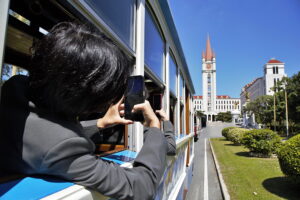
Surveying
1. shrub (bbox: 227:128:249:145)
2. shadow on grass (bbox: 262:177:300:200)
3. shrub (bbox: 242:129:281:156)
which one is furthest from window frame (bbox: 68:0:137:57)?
shrub (bbox: 227:128:249:145)

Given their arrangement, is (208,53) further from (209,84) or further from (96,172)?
(96,172)

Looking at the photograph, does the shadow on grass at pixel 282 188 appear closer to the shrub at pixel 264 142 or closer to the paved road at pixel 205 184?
the paved road at pixel 205 184

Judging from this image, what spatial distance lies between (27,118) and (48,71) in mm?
198

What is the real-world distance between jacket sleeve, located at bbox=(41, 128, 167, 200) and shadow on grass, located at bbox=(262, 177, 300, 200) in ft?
18.7

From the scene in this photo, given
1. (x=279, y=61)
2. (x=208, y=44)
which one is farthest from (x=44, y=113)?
(x=208, y=44)

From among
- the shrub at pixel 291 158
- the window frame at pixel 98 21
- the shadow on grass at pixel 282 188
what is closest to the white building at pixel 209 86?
the shadow on grass at pixel 282 188

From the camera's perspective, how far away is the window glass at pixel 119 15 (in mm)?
1415

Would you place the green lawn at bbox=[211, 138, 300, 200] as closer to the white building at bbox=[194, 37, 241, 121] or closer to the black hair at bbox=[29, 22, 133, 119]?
the black hair at bbox=[29, 22, 133, 119]

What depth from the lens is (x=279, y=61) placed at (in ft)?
211

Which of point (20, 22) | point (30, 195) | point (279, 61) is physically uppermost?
point (279, 61)

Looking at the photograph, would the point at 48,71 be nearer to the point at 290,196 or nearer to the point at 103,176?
the point at 103,176

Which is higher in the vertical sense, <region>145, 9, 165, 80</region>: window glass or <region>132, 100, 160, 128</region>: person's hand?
<region>145, 9, 165, 80</region>: window glass

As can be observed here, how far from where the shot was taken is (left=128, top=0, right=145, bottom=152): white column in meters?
1.96

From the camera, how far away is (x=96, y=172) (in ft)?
2.33
